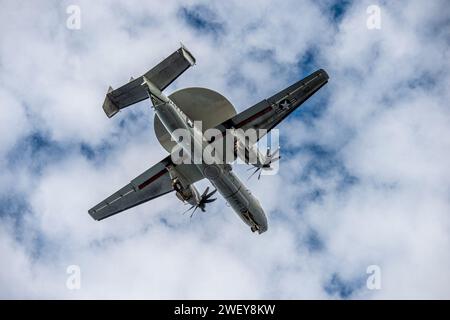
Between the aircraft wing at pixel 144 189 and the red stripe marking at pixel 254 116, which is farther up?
the red stripe marking at pixel 254 116

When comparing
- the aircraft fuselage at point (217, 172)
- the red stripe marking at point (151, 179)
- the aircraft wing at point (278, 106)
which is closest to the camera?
the aircraft fuselage at point (217, 172)

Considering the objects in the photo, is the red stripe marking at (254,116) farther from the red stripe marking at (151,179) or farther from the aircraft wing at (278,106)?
the red stripe marking at (151,179)

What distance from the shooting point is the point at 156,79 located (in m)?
38.4

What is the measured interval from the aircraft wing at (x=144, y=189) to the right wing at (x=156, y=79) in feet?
21.3

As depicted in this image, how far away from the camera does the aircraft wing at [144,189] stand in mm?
44125

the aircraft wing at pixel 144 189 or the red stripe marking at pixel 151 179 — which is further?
the red stripe marking at pixel 151 179

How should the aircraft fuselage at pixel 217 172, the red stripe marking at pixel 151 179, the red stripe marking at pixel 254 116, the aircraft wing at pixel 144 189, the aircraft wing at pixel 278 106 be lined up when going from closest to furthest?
the aircraft fuselage at pixel 217 172, the aircraft wing at pixel 278 106, the red stripe marking at pixel 254 116, the aircraft wing at pixel 144 189, the red stripe marking at pixel 151 179

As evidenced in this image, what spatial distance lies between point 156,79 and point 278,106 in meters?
8.52

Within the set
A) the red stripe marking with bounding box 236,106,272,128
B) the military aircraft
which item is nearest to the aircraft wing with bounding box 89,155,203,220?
the military aircraft

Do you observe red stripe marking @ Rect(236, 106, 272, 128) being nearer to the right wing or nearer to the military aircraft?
the military aircraft

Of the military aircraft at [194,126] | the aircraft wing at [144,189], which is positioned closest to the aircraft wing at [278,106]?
the military aircraft at [194,126]

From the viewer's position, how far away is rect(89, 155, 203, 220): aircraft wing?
1737 inches

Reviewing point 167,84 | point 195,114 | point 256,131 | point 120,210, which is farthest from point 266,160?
point 120,210

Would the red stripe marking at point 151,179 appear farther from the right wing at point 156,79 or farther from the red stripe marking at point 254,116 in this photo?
the right wing at point 156,79
